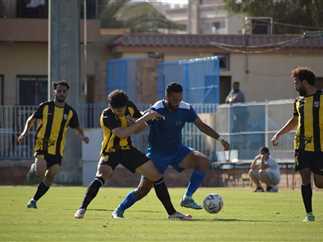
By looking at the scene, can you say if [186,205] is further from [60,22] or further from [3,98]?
[3,98]

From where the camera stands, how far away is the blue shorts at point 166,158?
17453 mm

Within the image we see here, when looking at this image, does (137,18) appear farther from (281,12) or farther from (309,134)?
(309,134)

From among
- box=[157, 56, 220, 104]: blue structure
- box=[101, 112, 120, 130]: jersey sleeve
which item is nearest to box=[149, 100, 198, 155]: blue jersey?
box=[101, 112, 120, 130]: jersey sleeve

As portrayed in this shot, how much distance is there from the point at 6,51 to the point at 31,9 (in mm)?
1833

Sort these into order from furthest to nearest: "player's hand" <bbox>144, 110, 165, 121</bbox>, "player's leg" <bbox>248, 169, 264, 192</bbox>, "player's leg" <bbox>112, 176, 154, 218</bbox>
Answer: "player's leg" <bbox>248, 169, 264, 192</bbox> → "player's leg" <bbox>112, 176, 154, 218</bbox> → "player's hand" <bbox>144, 110, 165, 121</bbox>

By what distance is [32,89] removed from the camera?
44.4 meters

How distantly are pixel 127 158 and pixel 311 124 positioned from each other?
258 centimetres

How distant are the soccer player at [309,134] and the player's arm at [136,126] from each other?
1950 millimetres

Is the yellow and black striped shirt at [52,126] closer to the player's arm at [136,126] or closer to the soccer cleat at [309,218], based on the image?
the player's arm at [136,126]

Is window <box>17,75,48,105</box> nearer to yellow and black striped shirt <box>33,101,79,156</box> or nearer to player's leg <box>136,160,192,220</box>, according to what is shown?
yellow and black striped shirt <box>33,101,79,156</box>

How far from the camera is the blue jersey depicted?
1734 centimetres

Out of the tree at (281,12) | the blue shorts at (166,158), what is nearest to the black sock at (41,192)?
the blue shorts at (166,158)

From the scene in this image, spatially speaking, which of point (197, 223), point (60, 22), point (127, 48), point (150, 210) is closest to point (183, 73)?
point (127, 48)

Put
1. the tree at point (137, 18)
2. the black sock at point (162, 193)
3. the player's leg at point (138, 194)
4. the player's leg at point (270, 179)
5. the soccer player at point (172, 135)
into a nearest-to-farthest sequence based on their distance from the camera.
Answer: the black sock at point (162, 193) → the player's leg at point (138, 194) → the soccer player at point (172, 135) → the player's leg at point (270, 179) → the tree at point (137, 18)
